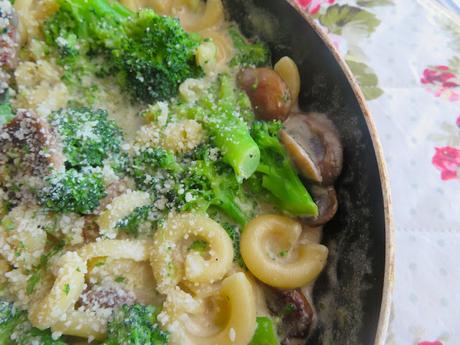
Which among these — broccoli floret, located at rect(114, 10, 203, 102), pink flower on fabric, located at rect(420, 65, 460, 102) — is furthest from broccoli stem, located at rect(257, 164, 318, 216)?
pink flower on fabric, located at rect(420, 65, 460, 102)

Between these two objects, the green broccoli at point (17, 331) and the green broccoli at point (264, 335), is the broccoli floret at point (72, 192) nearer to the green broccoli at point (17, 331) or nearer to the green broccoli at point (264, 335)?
the green broccoli at point (17, 331)

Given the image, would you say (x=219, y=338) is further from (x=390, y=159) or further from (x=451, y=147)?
(x=451, y=147)

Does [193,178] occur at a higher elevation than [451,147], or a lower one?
lower

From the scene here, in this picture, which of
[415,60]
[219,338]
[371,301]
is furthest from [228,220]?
[415,60]

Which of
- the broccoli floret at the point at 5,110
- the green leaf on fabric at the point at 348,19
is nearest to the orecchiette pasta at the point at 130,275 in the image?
the broccoli floret at the point at 5,110

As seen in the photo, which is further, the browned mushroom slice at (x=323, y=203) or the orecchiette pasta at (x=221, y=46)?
the orecchiette pasta at (x=221, y=46)

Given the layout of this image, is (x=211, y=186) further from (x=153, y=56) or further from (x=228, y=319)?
(x=153, y=56)
